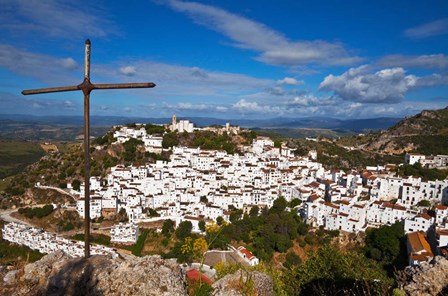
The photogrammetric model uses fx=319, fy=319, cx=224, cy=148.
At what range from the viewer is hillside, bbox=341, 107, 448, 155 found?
196 feet

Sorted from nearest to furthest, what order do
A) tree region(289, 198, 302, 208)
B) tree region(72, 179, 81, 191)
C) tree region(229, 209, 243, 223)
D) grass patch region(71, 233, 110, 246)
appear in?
grass patch region(71, 233, 110, 246), tree region(229, 209, 243, 223), tree region(289, 198, 302, 208), tree region(72, 179, 81, 191)

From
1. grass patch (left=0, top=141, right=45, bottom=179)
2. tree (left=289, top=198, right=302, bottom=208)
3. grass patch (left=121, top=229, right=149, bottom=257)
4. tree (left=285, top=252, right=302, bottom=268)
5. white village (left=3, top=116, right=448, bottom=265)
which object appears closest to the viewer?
tree (left=285, top=252, right=302, bottom=268)

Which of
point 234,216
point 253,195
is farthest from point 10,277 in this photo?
point 253,195

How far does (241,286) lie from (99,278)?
74.2 inches

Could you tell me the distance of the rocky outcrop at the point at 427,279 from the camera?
384cm

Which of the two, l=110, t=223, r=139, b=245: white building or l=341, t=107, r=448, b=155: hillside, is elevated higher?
l=341, t=107, r=448, b=155: hillside

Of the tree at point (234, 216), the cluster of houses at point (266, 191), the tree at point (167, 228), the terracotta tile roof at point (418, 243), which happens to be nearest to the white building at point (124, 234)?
the tree at point (167, 228)

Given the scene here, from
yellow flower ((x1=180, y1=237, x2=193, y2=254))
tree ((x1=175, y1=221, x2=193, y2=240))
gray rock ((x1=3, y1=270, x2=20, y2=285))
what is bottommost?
tree ((x1=175, y1=221, x2=193, y2=240))

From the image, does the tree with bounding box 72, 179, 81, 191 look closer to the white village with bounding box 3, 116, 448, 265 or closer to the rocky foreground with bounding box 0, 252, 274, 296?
the white village with bounding box 3, 116, 448, 265

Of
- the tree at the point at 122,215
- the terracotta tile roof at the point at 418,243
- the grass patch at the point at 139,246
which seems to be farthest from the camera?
the tree at the point at 122,215

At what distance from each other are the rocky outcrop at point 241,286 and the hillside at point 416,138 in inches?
2461

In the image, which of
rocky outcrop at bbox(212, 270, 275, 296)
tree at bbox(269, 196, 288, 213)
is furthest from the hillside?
rocky outcrop at bbox(212, 270, 275, 296)

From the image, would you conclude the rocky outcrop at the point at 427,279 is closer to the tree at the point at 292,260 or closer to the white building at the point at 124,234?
the tree at the point at 292,260

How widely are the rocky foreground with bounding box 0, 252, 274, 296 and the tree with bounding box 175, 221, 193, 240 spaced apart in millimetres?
28396
